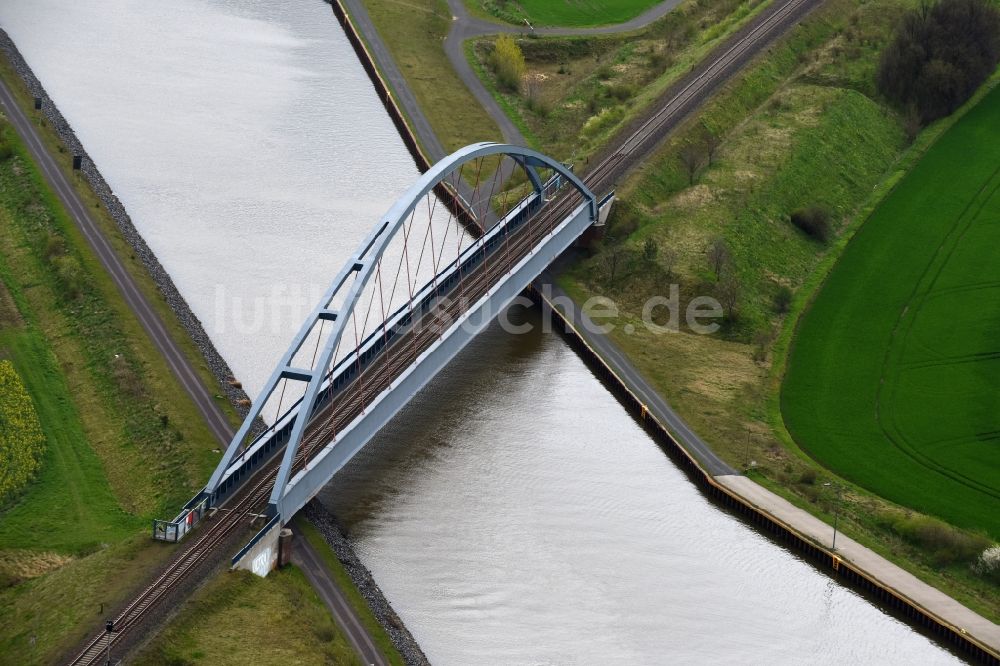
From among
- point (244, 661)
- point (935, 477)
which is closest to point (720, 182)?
point (935, 477)

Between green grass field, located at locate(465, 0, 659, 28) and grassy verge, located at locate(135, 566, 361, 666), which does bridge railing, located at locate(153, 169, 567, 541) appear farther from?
green grass field, located at locate(465, 0, 659, 28)

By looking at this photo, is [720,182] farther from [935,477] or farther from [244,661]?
[244,661]

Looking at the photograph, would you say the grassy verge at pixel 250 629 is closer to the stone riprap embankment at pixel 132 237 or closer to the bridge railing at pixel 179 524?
the bridge railing at pixel 179 524

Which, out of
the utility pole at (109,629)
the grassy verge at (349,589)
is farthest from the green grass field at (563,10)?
the utility pole at (109,629)

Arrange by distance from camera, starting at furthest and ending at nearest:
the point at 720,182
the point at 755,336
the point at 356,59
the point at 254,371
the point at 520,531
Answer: the point at 356,59
the point at 720,182
the point at 755,336
the point at 254,371
the point at 520,531

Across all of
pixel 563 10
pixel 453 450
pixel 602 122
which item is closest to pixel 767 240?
pixel 602 122

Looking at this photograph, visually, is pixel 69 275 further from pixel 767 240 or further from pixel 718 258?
pixel 767 240
